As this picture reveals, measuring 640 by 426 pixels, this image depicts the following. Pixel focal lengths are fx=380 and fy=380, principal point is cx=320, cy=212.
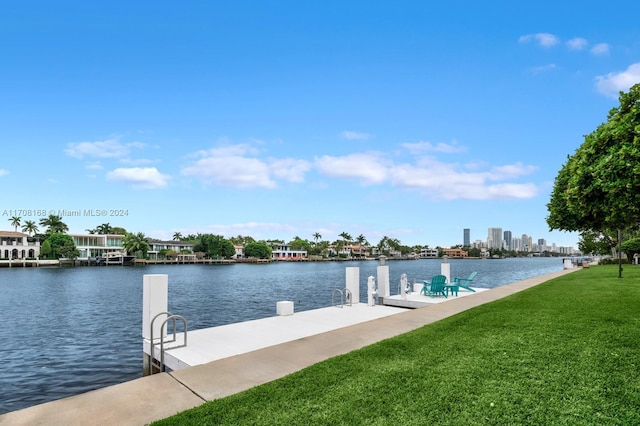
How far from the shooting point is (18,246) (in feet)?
293

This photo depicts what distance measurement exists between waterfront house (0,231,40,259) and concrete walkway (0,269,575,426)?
107137mm

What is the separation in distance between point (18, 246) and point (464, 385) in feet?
365

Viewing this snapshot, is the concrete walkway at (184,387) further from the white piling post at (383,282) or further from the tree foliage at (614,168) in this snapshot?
the white piling post at (383,282)

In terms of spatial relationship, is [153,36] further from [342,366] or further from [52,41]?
[342,366]

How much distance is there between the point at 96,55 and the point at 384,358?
89.8 feet

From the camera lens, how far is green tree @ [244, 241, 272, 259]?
134 metres

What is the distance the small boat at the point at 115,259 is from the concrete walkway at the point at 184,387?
109 meters

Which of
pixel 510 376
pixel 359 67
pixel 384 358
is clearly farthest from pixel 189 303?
pixel 510 376

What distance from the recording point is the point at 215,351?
25.2 feet

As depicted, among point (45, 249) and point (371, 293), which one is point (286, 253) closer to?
point (45, 249)

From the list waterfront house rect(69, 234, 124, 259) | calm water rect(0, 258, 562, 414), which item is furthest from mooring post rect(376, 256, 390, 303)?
waterfront house rect(69, 234, 124, 259)

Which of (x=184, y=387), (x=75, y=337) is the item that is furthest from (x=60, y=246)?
(x=184, y=387)

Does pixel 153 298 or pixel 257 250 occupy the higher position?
pixel 153 298

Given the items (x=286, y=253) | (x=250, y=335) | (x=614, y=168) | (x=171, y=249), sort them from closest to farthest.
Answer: (x=614, y=168)
(x=250, y=335)
(x=171, y=249)
(x=286, y=253)
